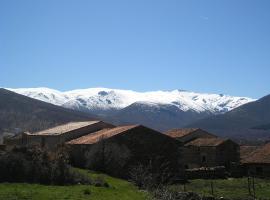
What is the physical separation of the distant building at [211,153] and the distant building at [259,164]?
5677 mm

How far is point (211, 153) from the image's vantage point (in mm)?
69000

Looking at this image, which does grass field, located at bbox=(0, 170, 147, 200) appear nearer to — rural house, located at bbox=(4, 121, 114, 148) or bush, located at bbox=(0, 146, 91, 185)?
bush, located at bbox=(0, 146, 91, 185)

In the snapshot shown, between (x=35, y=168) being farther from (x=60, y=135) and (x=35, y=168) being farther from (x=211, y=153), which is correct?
(x=211, y=153)

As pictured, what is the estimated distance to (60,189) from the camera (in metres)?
32.6

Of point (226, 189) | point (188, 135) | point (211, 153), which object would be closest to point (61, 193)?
point (226, 189)

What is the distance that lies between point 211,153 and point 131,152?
21.5 meters

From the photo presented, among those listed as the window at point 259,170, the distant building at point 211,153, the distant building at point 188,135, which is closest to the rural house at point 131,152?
the window at point 259,170

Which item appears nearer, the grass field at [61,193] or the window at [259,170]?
the grass field at [61,193]

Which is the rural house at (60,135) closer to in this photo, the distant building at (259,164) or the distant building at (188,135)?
the distant building at (188,135)

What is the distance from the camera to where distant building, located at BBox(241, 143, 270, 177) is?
58.7 m

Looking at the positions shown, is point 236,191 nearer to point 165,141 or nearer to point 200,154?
point 165,141

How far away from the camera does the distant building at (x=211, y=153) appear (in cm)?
6869

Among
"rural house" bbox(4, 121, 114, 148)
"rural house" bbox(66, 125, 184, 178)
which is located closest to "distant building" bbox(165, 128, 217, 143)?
"rural house" bbox(4, 121, 114, 148)

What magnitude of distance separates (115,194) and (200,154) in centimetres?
3945
